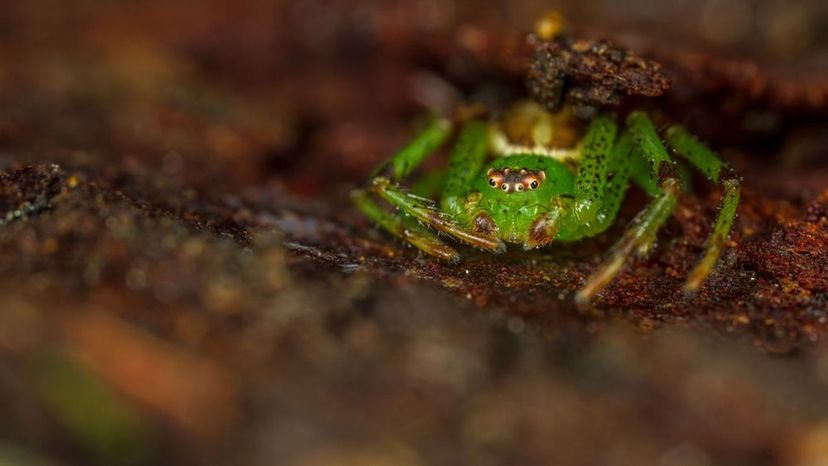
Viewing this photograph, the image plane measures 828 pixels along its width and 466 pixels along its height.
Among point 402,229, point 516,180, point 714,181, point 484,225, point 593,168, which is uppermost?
point 714,181

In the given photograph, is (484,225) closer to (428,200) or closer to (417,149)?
(428,200)

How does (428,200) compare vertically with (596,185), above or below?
below

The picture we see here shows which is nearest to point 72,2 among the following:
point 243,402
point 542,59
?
point 542,59

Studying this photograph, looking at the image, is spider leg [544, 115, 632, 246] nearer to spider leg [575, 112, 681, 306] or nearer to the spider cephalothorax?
spider leg [575, 112, 681, 306]

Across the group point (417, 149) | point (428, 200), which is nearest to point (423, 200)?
point (428, 200)

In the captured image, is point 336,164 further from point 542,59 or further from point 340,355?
point 340,355

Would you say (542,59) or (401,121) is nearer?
(542,59)

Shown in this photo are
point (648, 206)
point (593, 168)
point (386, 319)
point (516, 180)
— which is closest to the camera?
point (386, 319)
